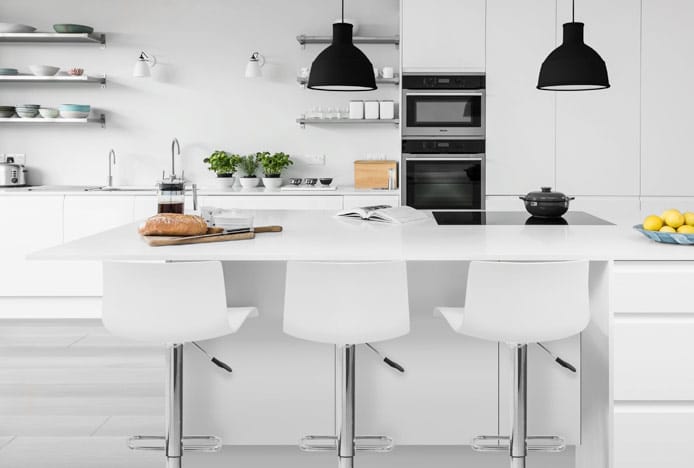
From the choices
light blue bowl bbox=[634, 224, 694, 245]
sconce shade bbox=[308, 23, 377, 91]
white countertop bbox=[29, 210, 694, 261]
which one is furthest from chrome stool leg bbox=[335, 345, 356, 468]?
A: sconce shade bbox=[308, 23, 377, 91]

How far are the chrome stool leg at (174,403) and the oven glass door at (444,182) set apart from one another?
3.20 meters

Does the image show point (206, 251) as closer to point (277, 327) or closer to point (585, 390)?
point (277, 327)

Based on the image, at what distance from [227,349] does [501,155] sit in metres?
3.11

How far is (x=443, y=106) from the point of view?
18.8 ft

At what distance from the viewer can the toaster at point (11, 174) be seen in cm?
616

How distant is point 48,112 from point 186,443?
4.02 m

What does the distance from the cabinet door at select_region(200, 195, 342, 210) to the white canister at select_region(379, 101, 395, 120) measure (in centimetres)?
80

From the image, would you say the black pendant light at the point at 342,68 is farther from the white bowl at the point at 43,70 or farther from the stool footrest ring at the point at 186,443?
the white bowl at the point at 43,70

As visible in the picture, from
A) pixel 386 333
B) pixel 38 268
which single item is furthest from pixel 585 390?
pixel 38 268

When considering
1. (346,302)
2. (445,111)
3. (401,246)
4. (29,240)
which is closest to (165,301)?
(346,302)

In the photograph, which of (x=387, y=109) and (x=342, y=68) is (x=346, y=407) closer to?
(x=342, y=68)

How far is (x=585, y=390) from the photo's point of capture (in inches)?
124

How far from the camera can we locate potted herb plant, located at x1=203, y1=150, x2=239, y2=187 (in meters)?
6.25

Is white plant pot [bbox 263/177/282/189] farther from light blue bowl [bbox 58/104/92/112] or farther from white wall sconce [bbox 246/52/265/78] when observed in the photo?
light blue bowl [bbox 58/104/92/112]
